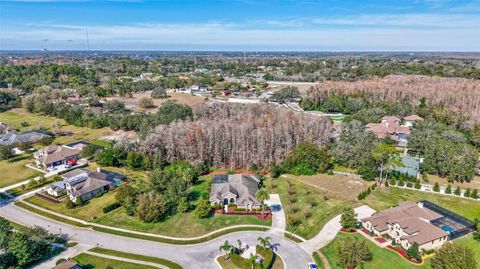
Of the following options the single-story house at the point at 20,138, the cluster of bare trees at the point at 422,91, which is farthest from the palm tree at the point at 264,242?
the cluster of bare trees at the point at 422,91

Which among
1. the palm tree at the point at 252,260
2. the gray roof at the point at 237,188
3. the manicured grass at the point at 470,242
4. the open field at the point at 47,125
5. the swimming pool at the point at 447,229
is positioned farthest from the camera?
the open field at the point at 47,125

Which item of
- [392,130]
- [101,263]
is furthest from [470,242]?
[392,130]

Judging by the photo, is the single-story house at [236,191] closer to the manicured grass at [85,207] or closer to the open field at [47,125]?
the manicured grass at [85,207]

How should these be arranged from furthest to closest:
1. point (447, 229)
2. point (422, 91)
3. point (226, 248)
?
point (422, 91), point (447, 229), point (226, 248)

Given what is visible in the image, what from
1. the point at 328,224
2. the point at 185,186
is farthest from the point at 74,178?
the point at 328,224

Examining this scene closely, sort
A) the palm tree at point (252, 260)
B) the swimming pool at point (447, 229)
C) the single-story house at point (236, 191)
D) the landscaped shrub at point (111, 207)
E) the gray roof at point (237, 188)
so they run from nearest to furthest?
the palm tree at point (252, 260), the swimming pool at point (447, 229), the landscaped shrub at point (111, 207), the single-story house at point (236, 191), the gray roof at point (237, 188)

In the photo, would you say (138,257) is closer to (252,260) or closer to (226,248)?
(226,248)

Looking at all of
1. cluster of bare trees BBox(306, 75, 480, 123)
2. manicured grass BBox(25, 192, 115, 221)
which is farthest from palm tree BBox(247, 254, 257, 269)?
cluster of bare trees BBox(306, 75, 480, 123)
